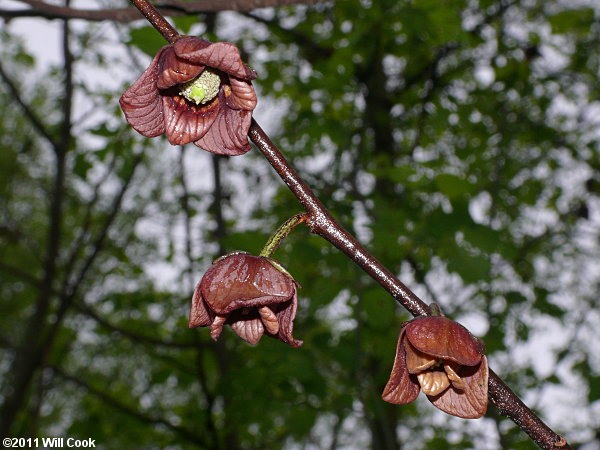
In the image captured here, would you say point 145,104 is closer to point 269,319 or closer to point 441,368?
point 269,319

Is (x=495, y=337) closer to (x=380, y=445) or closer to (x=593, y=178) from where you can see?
(x=380, y=445)

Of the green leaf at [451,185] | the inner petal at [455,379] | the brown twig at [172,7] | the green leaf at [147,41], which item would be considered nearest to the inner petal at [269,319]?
the inner petal at [455,379]

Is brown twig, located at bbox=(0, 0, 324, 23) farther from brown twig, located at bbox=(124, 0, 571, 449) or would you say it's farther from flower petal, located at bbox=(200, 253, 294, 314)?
flower petal, located at bbox=(200, 253, 294, 314)

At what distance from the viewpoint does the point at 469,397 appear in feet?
3.82

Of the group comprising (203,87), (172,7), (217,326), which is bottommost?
(217,326)

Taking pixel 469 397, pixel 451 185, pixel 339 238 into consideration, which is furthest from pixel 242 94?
pixel 451 185

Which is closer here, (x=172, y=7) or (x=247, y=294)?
(x=247, y=294)

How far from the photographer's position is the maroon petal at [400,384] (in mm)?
1155

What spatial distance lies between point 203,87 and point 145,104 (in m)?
0.14

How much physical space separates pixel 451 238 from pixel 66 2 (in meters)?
2.65

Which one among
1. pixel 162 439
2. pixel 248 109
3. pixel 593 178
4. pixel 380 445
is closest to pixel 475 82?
pixel 593 178

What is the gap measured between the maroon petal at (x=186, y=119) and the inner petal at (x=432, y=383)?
0.73 m

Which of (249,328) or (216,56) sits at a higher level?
(216,56)

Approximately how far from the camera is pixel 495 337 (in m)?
4.16
